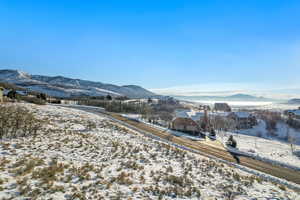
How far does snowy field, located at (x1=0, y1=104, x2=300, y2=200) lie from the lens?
6.50 m

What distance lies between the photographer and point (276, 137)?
2356 inches

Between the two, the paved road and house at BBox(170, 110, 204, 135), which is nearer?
the paved road

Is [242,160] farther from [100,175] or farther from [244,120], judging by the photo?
[244,120]

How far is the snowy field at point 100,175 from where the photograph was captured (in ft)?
21.3

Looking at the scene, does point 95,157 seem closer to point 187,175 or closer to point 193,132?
point 187,175

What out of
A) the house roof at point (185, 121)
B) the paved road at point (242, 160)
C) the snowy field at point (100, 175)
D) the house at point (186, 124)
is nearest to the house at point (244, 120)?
the house at point (186, 124)

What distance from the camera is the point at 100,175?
8156 millimetres

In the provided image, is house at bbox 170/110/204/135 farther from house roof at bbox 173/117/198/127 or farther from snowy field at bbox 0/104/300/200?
snowy field at bbox 0/104/300/200

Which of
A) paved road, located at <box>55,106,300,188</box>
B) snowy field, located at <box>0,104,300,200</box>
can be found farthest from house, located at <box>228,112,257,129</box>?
snowy field, located at <box>0,104,300,200</box>

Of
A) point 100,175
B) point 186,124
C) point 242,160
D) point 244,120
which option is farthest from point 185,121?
point 244,120

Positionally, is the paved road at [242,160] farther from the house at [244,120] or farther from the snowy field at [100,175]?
the house at [244,120]

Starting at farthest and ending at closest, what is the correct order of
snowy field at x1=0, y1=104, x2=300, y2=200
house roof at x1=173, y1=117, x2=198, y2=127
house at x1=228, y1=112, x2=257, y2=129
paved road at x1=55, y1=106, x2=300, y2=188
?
1. house at x1=228, y1=112, x2=257, y2=129
2. house roof at x1=173, y1=117, x2=198, y2=127
3. paved road at x1=55, y1=106, x2=300, y2=188
4. snowy field at x1=0, y1=104, x2=300, y2=200

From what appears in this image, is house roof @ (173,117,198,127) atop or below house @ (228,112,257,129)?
atop

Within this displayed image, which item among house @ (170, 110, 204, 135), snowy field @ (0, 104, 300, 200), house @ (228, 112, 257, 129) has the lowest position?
house @ (228, 112, 257, 129)
